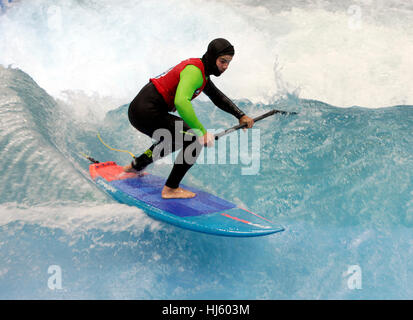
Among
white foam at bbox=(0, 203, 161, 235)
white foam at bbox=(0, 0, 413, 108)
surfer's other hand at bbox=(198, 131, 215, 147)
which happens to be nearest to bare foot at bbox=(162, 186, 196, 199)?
white foam at bbox=(0, 203, 161, 235)

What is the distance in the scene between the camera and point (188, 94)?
2.28m

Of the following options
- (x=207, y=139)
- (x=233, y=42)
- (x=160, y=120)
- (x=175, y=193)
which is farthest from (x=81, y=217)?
(x=233, y=42)

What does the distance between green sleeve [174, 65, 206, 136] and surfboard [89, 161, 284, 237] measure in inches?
23.7

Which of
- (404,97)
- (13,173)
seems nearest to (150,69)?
(13,173)

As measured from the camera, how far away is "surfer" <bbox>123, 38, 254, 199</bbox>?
230 centimetres

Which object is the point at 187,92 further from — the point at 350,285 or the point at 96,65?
the point at 96,65

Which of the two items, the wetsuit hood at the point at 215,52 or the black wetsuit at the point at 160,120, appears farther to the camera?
the black wetsuit at the point at 160,120

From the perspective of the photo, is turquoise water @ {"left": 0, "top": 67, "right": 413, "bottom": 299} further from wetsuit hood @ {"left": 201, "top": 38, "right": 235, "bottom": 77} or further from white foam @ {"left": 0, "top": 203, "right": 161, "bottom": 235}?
wetsuit hood @ {"left": 201, "top": 38, "right": 235, "bottom": 77}

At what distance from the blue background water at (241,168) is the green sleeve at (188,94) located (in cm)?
94

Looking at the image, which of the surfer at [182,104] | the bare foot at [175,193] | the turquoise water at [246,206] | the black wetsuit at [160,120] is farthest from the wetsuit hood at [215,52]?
the turquoise water at [246,206]

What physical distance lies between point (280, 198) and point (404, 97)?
271cm

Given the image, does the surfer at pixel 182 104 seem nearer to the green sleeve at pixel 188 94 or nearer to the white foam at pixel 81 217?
the green sleeve at pixel 188 94

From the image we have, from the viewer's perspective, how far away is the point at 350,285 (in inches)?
88.1

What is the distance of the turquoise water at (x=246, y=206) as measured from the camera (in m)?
2.30
